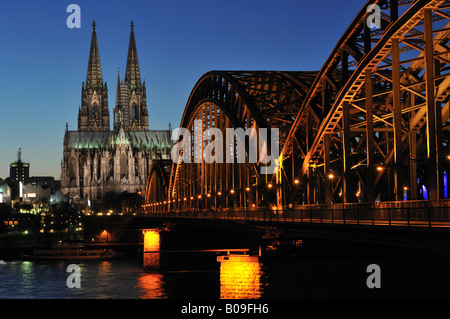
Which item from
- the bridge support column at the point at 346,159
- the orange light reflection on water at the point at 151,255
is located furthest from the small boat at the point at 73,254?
the bridge support column at the point at 346,159

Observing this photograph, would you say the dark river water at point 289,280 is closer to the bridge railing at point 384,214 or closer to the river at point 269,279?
the river at point 269,279

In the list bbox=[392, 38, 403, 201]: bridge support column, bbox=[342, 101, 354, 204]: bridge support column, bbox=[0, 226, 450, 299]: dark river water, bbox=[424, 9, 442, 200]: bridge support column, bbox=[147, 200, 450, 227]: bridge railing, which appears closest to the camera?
bbox=[147, 200, 450, 227]: bridge railing

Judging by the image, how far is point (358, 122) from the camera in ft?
198

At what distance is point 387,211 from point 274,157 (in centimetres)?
2985

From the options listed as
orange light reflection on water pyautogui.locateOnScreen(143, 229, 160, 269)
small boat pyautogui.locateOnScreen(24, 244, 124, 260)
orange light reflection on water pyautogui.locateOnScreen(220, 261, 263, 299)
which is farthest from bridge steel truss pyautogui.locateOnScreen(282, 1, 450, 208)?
small boat pyautogui.locateOnScreen(24, 244, 124, 260)

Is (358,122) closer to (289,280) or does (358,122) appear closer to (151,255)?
(289,280)

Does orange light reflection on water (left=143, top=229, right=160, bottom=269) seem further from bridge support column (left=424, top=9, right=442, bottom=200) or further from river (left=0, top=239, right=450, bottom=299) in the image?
bridge support column (left=424, top=9, right=442, bottom=200)

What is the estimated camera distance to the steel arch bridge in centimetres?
3962

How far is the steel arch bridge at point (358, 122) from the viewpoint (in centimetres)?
3962

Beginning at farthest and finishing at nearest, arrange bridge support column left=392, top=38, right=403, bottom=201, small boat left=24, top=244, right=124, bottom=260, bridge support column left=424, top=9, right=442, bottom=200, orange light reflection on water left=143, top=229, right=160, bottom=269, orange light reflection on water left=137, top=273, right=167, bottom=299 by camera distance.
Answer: small boat left=24, top=244, right=124, bottom=260, orange light reflection on water left=143, top=229, right=160, bottom=269, orange light reflection on water left=137, top=273, right=167, bottom=299, bridge support column left=392, top=38, right=403, bottom=201, bridge support column left=424, top=9, right=442, bottom=200

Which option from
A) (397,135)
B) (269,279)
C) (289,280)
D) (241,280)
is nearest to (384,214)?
(397,135)

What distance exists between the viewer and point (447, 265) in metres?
41.0
